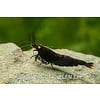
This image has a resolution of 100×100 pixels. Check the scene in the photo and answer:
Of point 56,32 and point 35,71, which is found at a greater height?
point 56,32

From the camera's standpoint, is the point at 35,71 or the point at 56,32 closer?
the point at 35,71

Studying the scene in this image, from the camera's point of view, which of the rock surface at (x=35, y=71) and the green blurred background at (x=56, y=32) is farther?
the green blurred background at (x=56, y=32)

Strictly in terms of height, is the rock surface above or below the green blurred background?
below

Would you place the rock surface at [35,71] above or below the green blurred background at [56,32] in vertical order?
below
